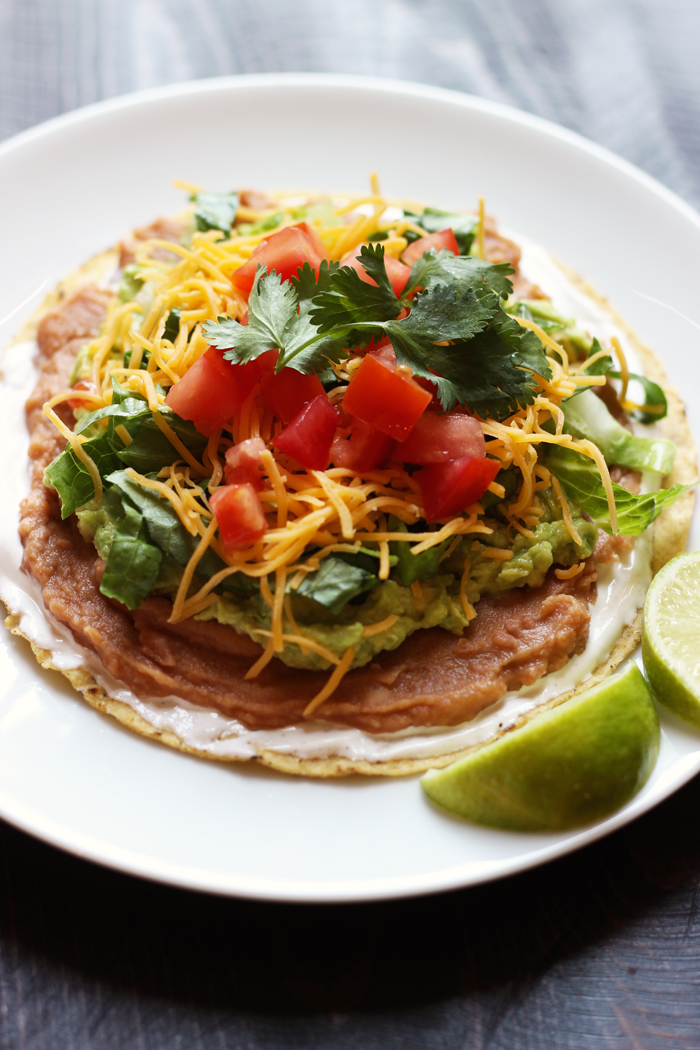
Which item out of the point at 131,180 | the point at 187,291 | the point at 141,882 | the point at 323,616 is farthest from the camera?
the point at 131,180

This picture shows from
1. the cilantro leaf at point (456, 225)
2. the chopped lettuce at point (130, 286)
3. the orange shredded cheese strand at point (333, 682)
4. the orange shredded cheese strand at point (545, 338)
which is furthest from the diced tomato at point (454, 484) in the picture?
the chopped lettuce at point (130, 286)

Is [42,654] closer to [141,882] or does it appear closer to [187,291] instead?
[141,882]

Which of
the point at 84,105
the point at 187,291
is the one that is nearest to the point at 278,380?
the point at 187,291

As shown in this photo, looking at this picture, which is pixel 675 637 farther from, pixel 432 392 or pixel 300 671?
pixel 300 671

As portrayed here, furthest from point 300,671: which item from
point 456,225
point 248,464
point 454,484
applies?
point 456,225

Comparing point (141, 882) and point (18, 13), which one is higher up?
point (18, 13)

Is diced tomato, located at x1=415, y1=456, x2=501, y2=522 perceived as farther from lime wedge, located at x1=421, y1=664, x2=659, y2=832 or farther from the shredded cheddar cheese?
lime wedge, located at x1=421, y1=664, x2=659, y2=832

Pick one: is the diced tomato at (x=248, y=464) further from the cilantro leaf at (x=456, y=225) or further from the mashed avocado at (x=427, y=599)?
the cilantro leaf at (x=456, y=225)
